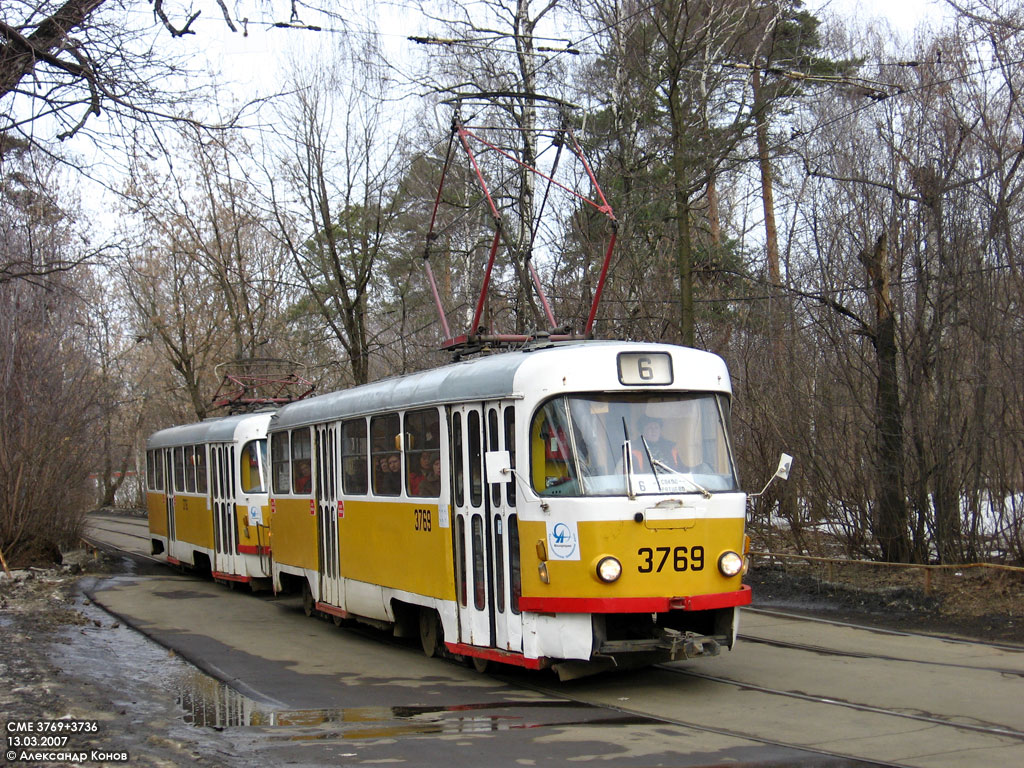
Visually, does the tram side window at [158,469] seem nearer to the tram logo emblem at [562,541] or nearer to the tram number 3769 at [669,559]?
the tram logo emblem at [562,541]

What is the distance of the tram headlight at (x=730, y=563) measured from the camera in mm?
9336

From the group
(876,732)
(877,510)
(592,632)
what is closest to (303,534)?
(592,632)

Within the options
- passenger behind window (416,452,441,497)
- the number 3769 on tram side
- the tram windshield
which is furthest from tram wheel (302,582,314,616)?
the tram windshield

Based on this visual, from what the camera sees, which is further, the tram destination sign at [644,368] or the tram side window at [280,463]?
the tram side window at [280,463]

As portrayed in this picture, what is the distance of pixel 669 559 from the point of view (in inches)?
360

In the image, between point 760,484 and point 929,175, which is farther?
point 760,484

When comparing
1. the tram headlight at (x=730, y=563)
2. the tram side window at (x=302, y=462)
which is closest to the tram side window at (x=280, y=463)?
the tram side window at (x=302, y=462)

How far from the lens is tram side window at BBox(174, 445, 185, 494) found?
913 inches

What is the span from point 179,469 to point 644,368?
16317 millimetres

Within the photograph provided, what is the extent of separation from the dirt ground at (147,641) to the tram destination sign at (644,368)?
4308mm

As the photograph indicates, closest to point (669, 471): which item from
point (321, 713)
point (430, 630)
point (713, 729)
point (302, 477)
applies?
point (713, 729)

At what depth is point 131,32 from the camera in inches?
362

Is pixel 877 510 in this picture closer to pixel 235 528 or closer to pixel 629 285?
pixel 629 285

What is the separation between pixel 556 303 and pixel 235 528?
362 inches
